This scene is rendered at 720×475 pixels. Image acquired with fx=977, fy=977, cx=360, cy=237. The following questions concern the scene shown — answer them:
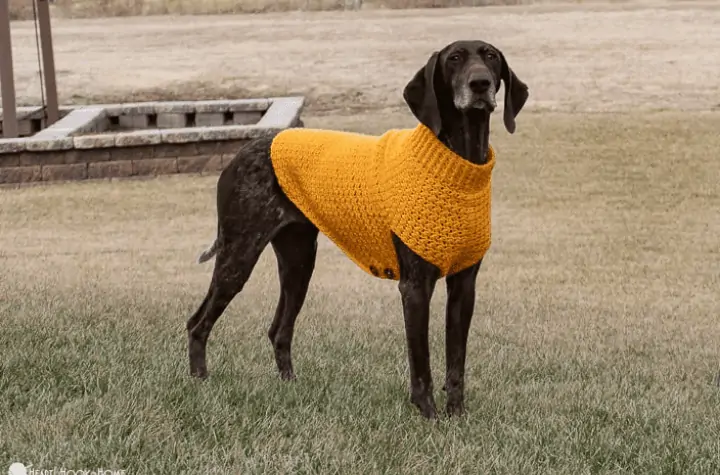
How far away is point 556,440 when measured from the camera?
4273 mm

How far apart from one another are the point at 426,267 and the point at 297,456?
98 cm

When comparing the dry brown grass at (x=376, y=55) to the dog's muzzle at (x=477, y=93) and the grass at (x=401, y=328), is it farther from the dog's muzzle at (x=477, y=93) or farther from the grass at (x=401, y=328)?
the dog's muzzle at (x=477, y=93)

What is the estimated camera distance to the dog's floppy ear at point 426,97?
4078mm

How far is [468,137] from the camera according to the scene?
4148mm

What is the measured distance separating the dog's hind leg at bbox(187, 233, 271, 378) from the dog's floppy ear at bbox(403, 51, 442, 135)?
1057 millimetres

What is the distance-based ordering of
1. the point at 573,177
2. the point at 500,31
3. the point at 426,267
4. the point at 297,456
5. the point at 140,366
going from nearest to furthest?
the point at 297,456
the point at 426,267
the point at 140,366
the point at 573,177
the point at 500,31

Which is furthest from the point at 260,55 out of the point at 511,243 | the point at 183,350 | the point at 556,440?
the point at 556,440

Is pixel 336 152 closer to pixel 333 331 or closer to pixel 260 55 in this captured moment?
pixel 333 331

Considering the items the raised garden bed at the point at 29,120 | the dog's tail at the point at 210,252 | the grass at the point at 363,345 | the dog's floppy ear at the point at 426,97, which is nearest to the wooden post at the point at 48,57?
the raised garden bed at the point at 29,120

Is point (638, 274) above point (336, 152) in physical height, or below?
below

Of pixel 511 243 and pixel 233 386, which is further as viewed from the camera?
pixel 511 243

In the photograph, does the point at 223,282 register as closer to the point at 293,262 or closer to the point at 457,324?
the point at 293,262

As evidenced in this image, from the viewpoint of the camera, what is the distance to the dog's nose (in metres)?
3.86

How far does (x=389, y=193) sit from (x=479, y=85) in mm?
704
